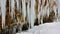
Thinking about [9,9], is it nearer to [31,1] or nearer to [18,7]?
[18,7]

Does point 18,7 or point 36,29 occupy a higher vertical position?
point 18,7

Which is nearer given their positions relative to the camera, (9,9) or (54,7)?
(9,9)

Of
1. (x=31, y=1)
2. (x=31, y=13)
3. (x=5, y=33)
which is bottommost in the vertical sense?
(x=5, y=33)

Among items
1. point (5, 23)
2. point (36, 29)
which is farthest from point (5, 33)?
point (36, 29)

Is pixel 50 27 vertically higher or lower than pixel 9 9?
lower

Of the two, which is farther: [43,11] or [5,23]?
[43,11]

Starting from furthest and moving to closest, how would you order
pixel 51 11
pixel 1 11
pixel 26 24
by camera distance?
pixel 51 11, pixel 26 24, pixel 1 11

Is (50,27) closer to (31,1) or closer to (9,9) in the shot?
(31,1)

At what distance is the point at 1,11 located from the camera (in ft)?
3.28

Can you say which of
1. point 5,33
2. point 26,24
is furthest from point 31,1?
point 5,33

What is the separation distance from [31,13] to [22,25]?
0.46ft

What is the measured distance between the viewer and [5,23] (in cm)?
102

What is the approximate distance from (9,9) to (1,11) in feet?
0.23

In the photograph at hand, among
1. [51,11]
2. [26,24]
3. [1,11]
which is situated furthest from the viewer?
[51,11]
